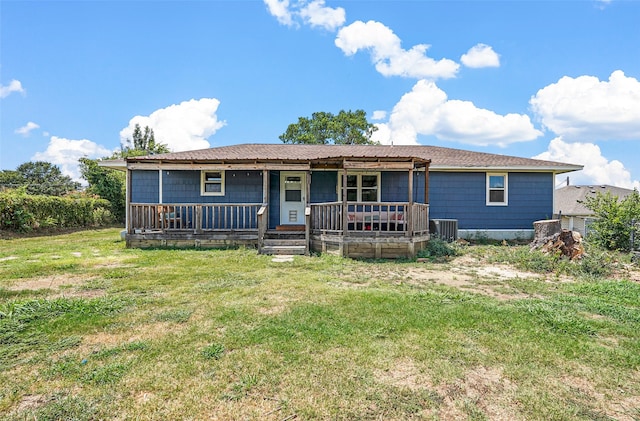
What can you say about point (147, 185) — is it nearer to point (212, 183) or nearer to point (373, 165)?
point (212, 183)

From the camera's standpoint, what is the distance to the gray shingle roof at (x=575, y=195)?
20097 mm

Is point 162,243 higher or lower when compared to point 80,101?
lower

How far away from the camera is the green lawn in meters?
2.14

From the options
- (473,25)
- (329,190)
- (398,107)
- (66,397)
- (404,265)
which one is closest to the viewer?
(66,397)

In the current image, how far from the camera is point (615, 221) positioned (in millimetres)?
9297

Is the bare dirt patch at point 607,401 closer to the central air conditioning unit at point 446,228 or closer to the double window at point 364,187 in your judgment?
the central air conditioning unit at point 446,228

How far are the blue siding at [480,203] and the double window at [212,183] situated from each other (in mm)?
7580

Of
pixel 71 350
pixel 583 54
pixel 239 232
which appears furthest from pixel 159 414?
pixel 583 54

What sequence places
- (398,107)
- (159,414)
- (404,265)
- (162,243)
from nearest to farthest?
1. (159,414)
2. (404,265)
3. (162,243)
4. (398,107)

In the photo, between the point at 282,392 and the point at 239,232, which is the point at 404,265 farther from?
the point at 282,392

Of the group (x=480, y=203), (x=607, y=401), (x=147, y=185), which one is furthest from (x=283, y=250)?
(x=480, y=203)

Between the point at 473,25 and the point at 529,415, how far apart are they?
39.9ft

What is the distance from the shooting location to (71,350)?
2.88 meters

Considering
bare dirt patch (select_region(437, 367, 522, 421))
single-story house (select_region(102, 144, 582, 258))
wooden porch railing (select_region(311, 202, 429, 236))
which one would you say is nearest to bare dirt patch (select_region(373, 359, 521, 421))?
bare dirt patch (select_region(437, 367, 522, 421))
